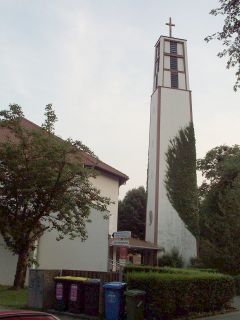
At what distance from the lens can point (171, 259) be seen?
4216 centimetres

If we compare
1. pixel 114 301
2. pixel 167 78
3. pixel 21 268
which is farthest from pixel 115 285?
pixel 167 78

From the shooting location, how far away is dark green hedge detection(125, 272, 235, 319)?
13.9 meters

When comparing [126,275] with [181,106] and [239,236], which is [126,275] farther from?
[181,106]

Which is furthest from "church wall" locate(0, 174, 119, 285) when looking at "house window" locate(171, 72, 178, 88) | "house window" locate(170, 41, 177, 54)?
"house window" locate(170, 41, 177, 54)

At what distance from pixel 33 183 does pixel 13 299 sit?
5.02 m

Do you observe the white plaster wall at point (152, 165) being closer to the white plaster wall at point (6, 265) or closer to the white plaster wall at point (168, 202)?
the white plaster wall at point (168, 202)

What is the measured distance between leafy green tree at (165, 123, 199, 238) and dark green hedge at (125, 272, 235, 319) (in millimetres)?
26241

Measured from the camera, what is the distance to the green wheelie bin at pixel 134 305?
1333 centimetres

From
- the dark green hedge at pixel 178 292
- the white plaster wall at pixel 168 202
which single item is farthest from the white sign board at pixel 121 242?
the white plaster wall at pixel 168 202

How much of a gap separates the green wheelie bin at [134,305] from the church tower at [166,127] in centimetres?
2958

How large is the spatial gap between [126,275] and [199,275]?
3.35 metres

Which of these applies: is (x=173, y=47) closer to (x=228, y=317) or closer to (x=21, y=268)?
(x=21, y=268)

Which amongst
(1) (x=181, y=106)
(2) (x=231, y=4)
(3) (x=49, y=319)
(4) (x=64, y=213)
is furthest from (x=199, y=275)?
(1) (x=181, y=106)

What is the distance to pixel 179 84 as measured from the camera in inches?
1881
